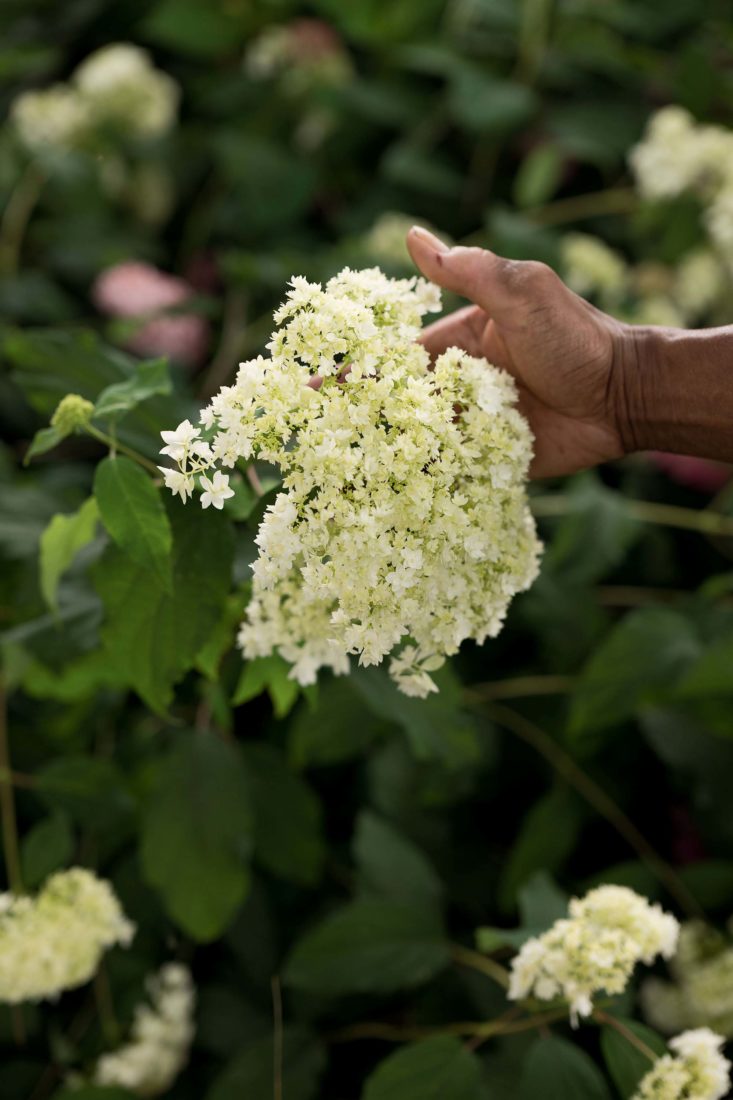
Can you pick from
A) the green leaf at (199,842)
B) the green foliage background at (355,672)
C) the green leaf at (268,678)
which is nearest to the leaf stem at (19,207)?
the green foliage background at (355,672)

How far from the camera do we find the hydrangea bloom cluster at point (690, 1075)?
893 mm

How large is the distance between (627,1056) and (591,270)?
4.65 ft

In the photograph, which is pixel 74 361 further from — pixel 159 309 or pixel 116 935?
pixel 159 309

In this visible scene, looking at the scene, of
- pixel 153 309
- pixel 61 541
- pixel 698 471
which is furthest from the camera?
pixel 153 309

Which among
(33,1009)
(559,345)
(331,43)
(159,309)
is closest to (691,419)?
(559,345)

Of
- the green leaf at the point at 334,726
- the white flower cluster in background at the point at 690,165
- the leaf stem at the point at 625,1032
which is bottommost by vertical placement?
the green leaf at the point at 334,726

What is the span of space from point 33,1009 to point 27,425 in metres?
1.10

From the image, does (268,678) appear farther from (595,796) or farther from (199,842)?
(595,796)

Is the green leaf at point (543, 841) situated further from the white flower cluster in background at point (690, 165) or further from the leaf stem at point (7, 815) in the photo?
the white flower cluster in background at point (690, 165)

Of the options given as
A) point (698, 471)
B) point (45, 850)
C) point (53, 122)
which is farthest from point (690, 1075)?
point (53, 122)

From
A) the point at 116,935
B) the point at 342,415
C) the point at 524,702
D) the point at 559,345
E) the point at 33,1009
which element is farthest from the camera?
the point at 524,702

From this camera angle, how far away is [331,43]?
247 centimetres

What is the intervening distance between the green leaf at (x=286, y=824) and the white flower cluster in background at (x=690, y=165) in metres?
1.24

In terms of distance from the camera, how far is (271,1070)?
1.32 meters
